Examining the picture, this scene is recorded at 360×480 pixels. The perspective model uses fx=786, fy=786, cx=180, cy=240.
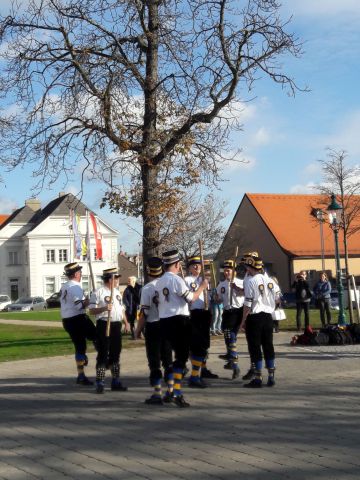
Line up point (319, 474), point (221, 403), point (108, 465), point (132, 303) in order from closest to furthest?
point (319, 474)
point (108, 465)
point (221, 403)
point (132, 303)

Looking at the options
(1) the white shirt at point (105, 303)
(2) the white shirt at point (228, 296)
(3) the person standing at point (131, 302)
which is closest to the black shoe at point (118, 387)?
(1) the white shirt at point (105, 303)

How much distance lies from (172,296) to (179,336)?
1.72 feet

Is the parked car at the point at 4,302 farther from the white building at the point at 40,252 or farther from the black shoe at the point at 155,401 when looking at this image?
the black shoe at the point at 155,401

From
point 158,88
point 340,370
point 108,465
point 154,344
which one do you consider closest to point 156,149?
point 158,88

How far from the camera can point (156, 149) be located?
20062mm

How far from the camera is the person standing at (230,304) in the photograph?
42.3 ft

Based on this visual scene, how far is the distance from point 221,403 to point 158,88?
11.5 metres

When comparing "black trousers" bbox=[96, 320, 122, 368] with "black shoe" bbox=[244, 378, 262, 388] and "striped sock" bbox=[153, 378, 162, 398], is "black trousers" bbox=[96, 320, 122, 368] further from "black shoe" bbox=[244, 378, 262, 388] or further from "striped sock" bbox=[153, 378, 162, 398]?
"black shoe" bbox=[244, 378, 262, 388]

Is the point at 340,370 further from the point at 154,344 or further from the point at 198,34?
the point at 198,34

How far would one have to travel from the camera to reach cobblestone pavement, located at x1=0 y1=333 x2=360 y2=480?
6832 millimetres

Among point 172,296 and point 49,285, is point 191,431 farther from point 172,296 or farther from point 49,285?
point 49,285

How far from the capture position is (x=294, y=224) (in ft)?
203

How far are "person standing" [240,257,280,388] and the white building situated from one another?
→ 220 ft

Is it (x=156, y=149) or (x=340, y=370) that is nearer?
(x=340, y=370)
